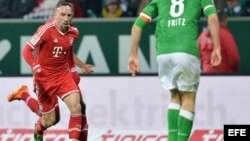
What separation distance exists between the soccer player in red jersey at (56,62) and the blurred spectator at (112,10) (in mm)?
3587

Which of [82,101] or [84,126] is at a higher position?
[82,101]

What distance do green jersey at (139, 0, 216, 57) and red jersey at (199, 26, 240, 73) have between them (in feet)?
11.8

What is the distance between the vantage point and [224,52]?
16.5 metres

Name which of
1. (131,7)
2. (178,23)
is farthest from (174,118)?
(131,7)

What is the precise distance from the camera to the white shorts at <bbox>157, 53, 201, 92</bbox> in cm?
1280

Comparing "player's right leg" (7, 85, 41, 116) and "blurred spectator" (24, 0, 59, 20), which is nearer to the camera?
"player's right leg" (7, 85, 41, 116)

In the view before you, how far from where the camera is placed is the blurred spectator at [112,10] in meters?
18.0

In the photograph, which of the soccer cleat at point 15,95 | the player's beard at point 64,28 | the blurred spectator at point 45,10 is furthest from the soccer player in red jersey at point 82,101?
the blurred spectator at point 45,10

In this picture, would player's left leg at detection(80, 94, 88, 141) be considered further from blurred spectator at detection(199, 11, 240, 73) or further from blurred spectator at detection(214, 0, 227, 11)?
blurred spectator at detection(214, 0, 227, 11)

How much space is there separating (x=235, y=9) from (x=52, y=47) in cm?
432

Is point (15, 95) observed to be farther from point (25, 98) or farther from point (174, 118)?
point (174, 118)

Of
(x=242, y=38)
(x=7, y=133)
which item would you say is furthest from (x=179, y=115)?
(x=242, y=38)

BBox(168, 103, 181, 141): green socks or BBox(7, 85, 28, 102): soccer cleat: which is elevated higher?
BBox(7, 85, 28, 102): soccer cleat

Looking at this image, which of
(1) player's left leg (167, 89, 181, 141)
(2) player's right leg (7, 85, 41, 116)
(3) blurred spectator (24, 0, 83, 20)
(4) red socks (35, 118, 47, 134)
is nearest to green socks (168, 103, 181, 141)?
(1) player's left leg (167, 89, 181, 141)
